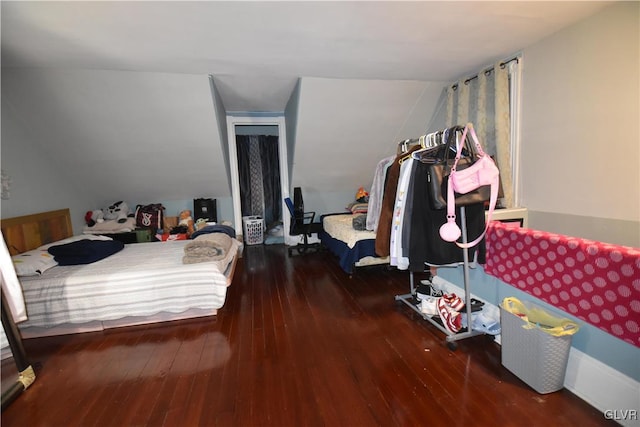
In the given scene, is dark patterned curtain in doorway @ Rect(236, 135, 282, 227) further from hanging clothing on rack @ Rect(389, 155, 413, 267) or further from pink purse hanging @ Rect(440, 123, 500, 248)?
pink purse hanging @ Rect(440, 123, 500, 248)

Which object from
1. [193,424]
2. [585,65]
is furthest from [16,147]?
[585,65]

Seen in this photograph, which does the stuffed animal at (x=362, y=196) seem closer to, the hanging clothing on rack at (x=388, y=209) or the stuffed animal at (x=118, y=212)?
the hanging clothing on rack at (x=388, y=209)

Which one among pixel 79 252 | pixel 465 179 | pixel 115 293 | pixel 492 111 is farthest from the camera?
pixel 492 111

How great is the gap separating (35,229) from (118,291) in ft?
5.14

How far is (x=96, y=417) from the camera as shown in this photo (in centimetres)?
152

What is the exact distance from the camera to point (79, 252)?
8.82 ft

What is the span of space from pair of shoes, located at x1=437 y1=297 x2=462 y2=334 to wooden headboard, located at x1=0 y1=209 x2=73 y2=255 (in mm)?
3861

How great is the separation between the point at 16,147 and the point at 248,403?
3585 mm

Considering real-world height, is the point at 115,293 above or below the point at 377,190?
below

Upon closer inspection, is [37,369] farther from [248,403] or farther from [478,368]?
[478,368]

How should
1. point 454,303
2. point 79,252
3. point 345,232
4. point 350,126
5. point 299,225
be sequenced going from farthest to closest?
1. point 299,225
2. point 350,126
3. point 345,232
4. point 79,252
5. point 454,303

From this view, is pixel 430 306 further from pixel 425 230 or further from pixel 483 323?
pixel 425 230

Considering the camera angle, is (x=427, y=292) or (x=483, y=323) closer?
(x=483, y=323)

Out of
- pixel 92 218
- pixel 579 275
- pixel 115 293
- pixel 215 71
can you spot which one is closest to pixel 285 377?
pixel 115 293
